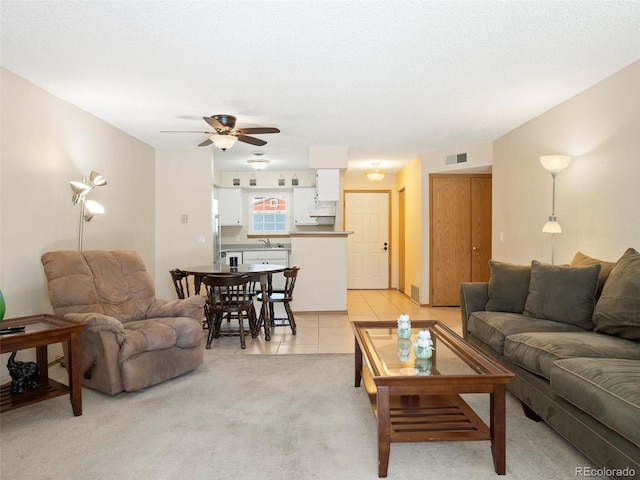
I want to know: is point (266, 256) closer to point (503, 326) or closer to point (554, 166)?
point (554, 166)

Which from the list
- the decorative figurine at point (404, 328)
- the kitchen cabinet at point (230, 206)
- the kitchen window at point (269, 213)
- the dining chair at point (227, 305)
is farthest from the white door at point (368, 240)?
the decorative figurine at point (404, 328)

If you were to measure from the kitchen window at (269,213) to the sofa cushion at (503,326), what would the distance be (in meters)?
5.49

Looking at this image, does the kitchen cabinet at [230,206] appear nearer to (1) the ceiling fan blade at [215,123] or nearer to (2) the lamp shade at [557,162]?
(1) the ceiling fan blade at [215,123]

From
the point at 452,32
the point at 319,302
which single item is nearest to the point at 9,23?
the point at 452,32

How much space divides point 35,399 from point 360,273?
674 cm

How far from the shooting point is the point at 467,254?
6598mm

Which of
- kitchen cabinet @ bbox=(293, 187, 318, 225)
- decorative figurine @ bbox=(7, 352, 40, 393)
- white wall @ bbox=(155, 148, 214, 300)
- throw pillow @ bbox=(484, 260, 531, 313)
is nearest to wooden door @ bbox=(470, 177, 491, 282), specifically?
kitchen cabinet @ bbox=(293, 187, 318, 225)

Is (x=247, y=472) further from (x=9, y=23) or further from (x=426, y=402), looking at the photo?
(x=9, y=23)

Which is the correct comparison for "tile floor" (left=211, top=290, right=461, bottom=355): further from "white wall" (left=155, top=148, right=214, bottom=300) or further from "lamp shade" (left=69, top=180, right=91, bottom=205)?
"lamp shade" (left=69, top=180, right=91, bottom=205)

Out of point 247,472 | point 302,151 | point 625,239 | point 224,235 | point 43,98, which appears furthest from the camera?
point 224,235

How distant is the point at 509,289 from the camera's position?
135 inches

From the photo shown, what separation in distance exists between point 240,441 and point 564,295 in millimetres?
2471

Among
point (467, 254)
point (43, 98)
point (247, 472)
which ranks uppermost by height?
point (43, 98)

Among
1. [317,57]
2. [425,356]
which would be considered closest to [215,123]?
[317,57]
